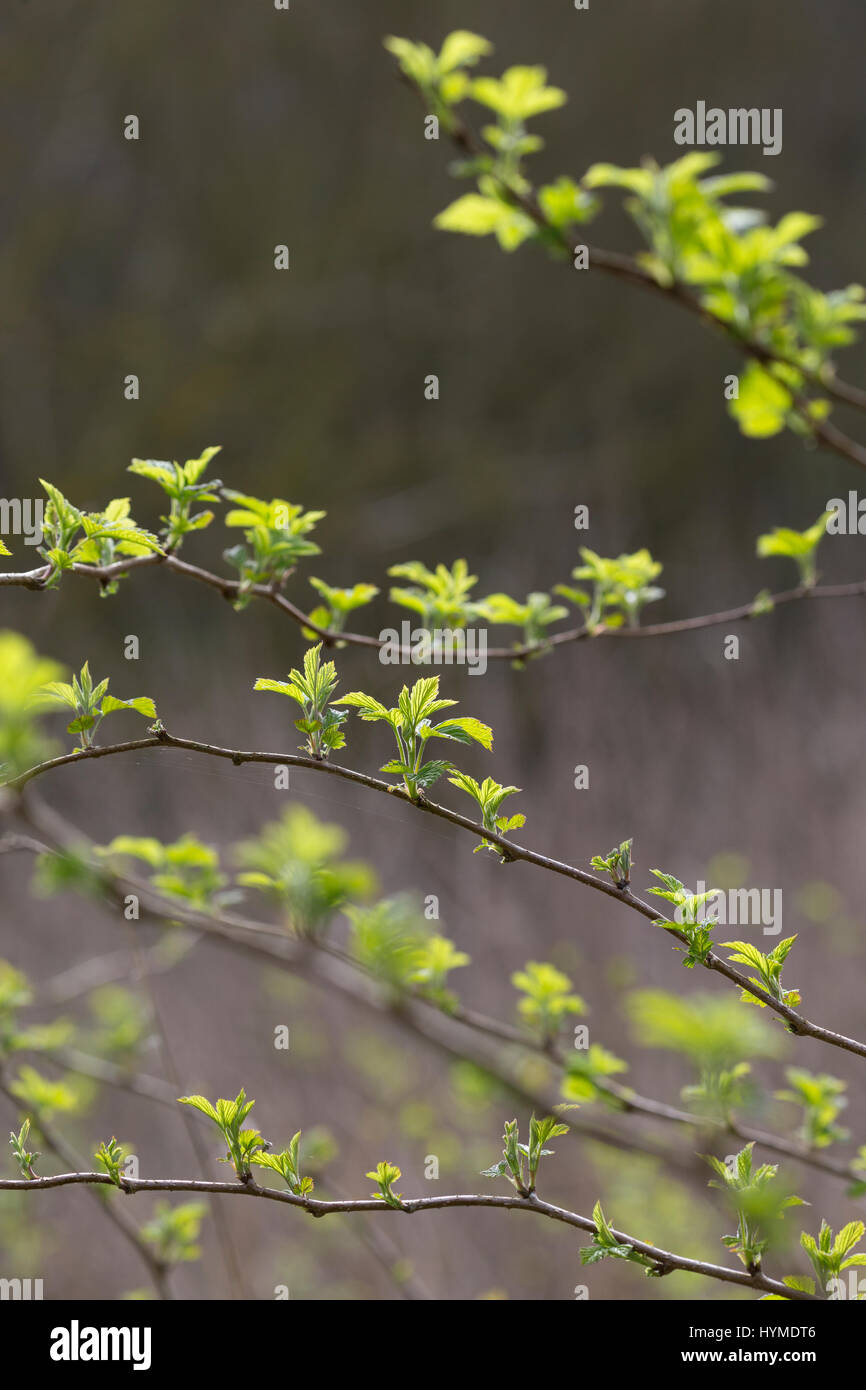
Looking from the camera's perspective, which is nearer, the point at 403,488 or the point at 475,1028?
the point at 475,1028

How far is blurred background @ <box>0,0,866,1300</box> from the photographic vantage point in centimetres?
115

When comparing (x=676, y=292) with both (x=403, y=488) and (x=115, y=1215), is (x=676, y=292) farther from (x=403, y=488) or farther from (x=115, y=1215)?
(x=403, y=488)

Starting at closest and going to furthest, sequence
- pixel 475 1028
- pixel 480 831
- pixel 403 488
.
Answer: pixel 480 831, pixel 475 1028, pixel 403 488

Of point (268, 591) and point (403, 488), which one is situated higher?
point (403, 488)

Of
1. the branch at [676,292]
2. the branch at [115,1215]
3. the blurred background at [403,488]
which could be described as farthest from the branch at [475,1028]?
the blurred background at [403,488]

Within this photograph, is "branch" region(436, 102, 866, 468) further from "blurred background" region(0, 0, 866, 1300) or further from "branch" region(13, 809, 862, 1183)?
"blurred background" region(0, 0, 866, 1300)

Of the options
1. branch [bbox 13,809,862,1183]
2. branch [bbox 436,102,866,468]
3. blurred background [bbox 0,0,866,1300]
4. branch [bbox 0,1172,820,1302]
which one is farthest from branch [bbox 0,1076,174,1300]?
blurred background [bbox 0,0,866,1300]

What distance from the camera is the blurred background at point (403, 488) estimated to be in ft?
3.77

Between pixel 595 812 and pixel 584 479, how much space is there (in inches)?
25.4

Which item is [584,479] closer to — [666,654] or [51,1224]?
[666,654]

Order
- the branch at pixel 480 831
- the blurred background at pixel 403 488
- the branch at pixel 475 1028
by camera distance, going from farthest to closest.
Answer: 1. the blurred background at pixel 403 488
2. the branch at pixel 475 1028
3. the branch at pixel 480 831

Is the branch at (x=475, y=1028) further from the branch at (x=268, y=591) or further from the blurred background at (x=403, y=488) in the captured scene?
the blurred background at (x=403, y=488)

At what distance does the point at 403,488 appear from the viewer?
1.68 m

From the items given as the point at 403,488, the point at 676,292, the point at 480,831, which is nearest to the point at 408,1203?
the point at 480,831
